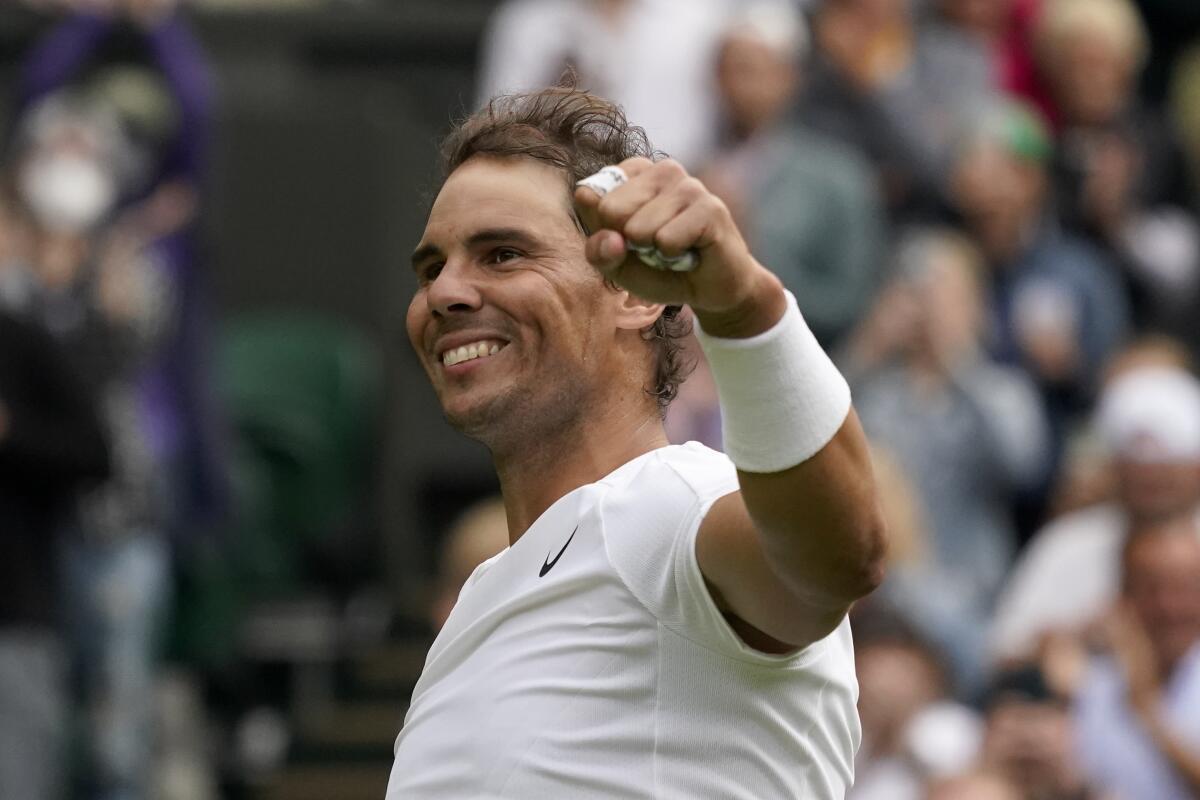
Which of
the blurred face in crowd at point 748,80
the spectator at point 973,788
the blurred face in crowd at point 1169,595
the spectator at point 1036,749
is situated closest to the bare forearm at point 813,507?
the spectator at point 973,788

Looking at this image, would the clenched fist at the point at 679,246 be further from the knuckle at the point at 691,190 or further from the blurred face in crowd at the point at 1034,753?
the blurred face in crowd at the point at 1034,753

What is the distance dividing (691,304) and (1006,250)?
5243 millimetres

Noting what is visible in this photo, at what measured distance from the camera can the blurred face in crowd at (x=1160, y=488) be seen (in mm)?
5332

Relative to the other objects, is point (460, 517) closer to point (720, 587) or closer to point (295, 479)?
point (295, 479)

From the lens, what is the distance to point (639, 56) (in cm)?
691

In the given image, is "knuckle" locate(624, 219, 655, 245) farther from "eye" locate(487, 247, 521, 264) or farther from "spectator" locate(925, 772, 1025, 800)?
"spectator" locate(925, 772, 1025, 800)

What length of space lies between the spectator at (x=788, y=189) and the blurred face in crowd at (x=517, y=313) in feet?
12.5

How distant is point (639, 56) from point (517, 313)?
461 centimetres

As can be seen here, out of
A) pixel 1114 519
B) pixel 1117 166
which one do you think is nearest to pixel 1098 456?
pixel 1114 519

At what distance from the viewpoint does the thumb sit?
1.92 m

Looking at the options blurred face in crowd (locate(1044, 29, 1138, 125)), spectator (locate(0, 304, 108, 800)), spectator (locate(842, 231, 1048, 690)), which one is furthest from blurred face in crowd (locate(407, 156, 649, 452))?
blurred face in crowd (locate(1044, 29, 1138, 125))

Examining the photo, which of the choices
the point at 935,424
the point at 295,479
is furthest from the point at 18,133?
the point at 935,424

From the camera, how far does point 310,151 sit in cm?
870

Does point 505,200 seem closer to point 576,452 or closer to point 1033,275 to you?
point 576,452
